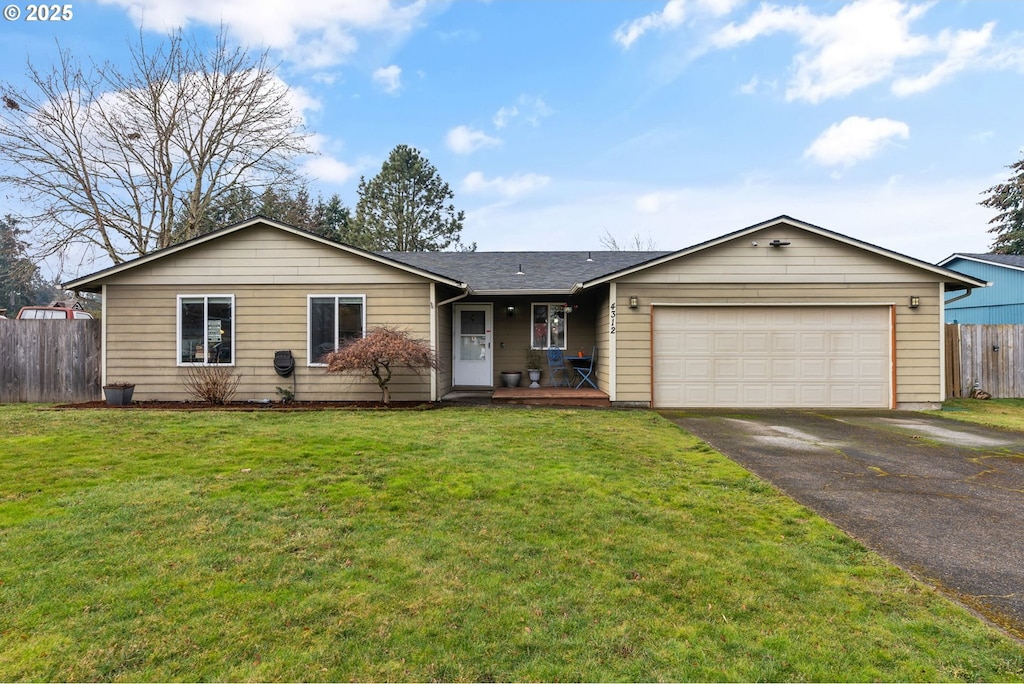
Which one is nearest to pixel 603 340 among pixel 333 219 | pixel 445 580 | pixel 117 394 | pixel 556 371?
pixel 556 371

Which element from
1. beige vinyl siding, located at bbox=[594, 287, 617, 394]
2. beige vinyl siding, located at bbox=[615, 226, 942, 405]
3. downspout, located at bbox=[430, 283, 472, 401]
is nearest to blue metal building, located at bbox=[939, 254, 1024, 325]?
beige vinyl siding, located at bbox=[615, 226, 942, 405]

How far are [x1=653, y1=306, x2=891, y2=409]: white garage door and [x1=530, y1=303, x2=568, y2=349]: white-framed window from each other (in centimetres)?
270

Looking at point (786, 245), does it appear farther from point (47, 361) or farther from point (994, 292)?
point (994, 292)

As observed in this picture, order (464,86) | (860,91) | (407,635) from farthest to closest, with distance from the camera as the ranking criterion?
1. (464,86)
2. (860,91)
3. (407,635)

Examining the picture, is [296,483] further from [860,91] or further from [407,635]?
[860,91]

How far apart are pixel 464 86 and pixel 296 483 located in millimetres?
12345

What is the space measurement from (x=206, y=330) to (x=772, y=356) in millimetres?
10750

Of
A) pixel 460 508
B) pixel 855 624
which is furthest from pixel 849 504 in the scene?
pixel 460 508

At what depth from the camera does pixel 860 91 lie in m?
11.7

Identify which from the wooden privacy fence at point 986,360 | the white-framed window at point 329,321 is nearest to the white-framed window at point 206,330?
the white-framed window at point 329,321

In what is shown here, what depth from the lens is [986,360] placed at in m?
10.8

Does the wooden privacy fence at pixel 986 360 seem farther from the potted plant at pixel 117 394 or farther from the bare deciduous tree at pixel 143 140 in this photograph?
the bare deciduous tree at pixel 143 140

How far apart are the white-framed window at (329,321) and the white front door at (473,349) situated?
2.68 metres

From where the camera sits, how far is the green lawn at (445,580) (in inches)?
74.9
